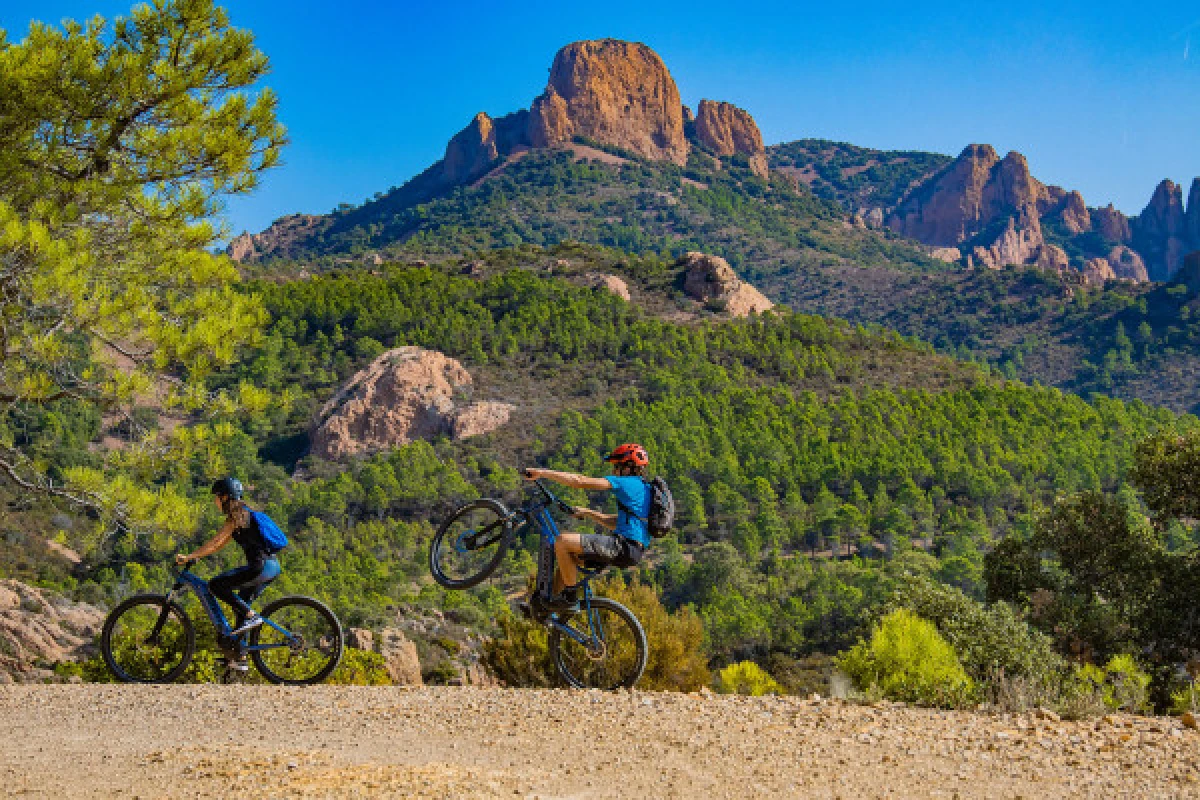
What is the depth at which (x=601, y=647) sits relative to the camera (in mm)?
5465

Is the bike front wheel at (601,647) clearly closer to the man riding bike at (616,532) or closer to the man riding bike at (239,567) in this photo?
the man riding bike at (616,532)

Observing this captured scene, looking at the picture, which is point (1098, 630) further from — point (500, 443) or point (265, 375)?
point (265, 375)

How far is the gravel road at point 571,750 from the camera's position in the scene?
384cm

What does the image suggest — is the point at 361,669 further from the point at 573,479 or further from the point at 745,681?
the point at 745,681

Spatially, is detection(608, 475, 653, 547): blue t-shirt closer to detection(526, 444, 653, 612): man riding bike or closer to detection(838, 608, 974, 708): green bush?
detection(526, 444, 653, 612): man riding bike

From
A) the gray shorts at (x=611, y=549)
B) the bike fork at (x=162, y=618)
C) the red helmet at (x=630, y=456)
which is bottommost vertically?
the bike fork at (x=162, y=618)

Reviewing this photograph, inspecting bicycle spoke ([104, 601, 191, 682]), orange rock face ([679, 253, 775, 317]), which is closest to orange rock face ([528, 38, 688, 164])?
orange rock face ([679, 253, 775, 317])

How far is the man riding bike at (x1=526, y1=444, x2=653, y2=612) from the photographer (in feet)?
17.3

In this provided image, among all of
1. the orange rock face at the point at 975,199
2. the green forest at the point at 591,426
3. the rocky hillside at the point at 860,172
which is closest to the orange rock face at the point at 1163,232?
the orange rock face at the point at 975,199

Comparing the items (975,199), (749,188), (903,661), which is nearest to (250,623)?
(903,661)

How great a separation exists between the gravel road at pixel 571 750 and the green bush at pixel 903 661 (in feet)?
6.66

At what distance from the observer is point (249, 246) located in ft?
375

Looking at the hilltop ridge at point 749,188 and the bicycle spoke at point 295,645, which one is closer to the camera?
the bicycle spoke at point 295,645

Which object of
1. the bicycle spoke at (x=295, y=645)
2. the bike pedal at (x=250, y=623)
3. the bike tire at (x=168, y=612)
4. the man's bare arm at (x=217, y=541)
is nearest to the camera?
the man's bare arm at (x=217, y=541)
